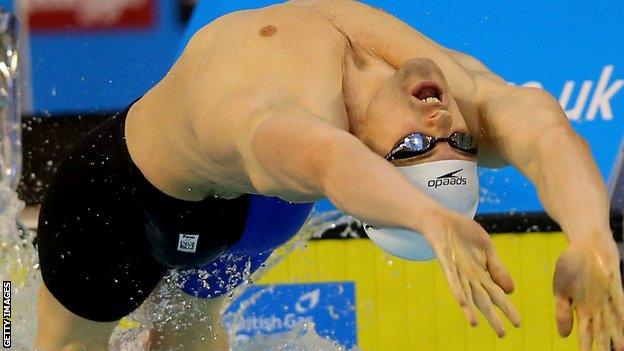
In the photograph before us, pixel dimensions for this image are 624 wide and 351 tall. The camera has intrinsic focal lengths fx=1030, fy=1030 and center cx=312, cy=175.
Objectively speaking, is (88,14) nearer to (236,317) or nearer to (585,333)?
(236,317)

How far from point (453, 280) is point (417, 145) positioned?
1.17 ft

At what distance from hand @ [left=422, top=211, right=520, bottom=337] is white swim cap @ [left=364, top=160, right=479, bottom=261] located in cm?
24

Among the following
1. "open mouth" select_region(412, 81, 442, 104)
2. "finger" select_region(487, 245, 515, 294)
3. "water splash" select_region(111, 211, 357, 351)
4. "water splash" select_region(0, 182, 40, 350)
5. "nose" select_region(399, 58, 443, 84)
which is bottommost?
"water splash" select_region(0, 182, 40, 350)

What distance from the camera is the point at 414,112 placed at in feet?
4.77

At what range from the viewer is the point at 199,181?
6.29ft

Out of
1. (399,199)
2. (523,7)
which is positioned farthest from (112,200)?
(523,7)

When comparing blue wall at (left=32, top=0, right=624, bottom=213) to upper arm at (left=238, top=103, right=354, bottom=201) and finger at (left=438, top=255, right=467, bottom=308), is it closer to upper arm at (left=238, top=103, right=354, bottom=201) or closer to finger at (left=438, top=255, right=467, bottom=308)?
upper arm at (left=238, top=103, right=354, bottom=201)

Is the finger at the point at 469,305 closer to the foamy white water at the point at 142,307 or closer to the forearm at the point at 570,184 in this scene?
the forearm at the point at 570,184

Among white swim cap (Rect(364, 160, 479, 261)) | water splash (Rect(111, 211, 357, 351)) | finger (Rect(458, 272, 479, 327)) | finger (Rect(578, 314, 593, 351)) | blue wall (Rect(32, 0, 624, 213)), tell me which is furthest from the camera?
blue wall (Rect(32, 0, 624, 213))

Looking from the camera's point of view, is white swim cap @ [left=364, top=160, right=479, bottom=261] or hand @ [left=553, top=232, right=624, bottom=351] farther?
white swim cap @ [left=364, top=160, right=479, bottom=261]

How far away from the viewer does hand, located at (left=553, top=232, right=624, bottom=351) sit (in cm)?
121

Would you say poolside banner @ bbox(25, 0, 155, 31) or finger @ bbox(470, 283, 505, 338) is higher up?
finger @ bbox(470, 283, 505, 338)

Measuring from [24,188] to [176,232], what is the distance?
114cm

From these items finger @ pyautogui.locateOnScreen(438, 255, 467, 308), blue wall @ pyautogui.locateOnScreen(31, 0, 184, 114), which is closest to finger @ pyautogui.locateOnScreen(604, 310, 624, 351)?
finger @ pyautogui.locateOnScreen(438, 255, 467, 308)
